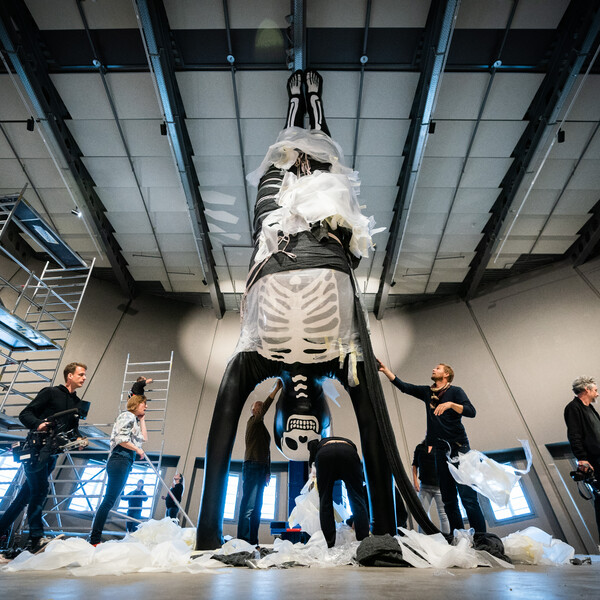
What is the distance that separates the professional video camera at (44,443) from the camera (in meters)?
2.92

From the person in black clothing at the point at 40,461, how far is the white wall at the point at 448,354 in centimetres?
525

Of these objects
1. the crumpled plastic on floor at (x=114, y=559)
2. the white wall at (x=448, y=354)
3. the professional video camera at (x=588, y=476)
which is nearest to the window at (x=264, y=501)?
the white wall at (x=448, y=354)

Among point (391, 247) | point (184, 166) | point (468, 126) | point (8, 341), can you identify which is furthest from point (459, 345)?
point (8, 341)

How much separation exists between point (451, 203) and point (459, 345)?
3553 millimetres

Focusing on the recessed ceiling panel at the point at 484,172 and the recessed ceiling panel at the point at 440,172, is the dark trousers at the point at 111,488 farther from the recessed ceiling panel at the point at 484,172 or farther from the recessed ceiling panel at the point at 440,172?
the recessed ceiling panel at the point at 484,172

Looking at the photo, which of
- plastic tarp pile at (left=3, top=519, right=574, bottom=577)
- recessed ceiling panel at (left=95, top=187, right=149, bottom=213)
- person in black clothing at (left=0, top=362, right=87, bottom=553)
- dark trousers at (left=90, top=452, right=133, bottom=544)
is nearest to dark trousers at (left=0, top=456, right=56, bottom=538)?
person in black clothing at (left=0, top=362, right=87, bottom=553)

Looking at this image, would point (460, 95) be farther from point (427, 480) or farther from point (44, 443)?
point (44, 443)

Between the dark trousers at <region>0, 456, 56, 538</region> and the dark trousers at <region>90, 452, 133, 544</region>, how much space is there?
16.8 inches

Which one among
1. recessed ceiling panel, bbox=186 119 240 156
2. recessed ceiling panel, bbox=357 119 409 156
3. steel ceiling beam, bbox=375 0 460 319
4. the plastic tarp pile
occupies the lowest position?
the plastic tarp pile

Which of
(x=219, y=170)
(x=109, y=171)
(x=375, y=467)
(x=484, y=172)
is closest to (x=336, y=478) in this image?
(x=375, y=467)

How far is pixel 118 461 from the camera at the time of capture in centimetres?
326

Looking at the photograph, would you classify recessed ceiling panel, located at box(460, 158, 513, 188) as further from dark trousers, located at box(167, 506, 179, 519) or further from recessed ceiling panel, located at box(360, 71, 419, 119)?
dark trousers, located at box(167, 506, 179, 519)

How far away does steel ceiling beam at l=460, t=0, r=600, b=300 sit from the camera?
5.73 meters

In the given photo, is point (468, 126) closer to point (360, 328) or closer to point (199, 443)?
point (360, 328)
